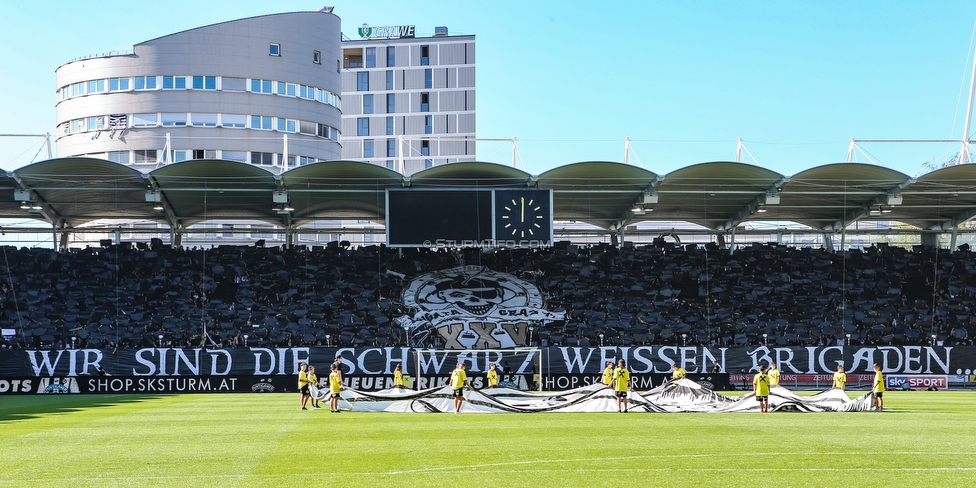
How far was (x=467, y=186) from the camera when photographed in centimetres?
4006

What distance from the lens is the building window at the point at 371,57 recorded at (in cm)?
10044

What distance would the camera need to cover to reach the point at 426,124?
99312 millimetres

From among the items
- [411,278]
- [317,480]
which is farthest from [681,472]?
[411,278]

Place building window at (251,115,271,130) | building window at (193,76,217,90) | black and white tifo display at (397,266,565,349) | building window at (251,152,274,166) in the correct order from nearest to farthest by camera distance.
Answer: black and white tifo display at (397,266,565,349), building window at (193,76,217,90), building window at (251,115,271,130), building window at (251,152,274,166)

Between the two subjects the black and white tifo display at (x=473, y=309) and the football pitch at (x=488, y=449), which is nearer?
the football pitch at (x=488, y=449)

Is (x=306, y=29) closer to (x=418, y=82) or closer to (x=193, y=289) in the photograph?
Answer: (x=418, y=82)

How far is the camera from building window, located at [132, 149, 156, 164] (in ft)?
221

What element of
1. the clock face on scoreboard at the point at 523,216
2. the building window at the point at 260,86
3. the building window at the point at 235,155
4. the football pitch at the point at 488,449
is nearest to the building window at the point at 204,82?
the building window at the point at 260,86

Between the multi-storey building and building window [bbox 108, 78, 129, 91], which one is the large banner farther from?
the multi-storey building

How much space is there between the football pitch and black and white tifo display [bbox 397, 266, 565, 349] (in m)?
16.4

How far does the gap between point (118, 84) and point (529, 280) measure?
1574 inches

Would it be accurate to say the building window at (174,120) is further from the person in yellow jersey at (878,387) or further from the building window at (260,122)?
the person in yellow jersey at (878,387)

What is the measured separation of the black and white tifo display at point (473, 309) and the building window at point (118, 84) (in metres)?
36.2

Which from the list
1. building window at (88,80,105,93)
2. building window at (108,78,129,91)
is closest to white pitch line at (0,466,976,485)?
building window at (108,78,129,91)
